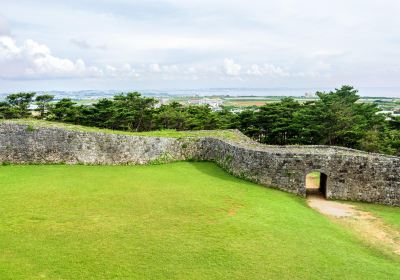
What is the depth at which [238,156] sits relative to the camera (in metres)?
15.4

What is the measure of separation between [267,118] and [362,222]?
64.7 feet

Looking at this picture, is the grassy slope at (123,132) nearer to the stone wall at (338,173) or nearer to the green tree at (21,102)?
the stone wall at (338,173)

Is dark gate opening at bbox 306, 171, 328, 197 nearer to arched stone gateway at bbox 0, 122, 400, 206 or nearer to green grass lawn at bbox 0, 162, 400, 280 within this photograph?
arched stone gateway at bbox 0, 122, 400, 206

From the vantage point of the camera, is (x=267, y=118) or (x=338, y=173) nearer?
(x=338, y=173)

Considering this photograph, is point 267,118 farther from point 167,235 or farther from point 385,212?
point 167,235

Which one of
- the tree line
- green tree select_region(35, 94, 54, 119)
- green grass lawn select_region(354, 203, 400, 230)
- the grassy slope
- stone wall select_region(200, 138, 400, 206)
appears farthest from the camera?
green tree select_region(35, 94, 54, 119)

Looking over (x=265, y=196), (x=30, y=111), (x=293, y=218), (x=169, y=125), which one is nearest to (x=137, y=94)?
(x=169, y=125)

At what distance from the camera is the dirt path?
32.1ft

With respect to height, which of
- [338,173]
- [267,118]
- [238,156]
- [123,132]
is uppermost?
[267,118]

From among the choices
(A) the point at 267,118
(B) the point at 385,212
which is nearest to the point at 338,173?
(B) the point at 385,212

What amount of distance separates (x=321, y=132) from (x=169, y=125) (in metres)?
14.6

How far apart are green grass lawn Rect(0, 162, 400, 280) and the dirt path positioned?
0.58 meters

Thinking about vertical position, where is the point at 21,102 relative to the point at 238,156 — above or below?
above

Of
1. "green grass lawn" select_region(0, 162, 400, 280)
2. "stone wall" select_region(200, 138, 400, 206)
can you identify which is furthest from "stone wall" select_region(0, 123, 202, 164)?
"stone wall" select_region(200, 138, 400, 206)
